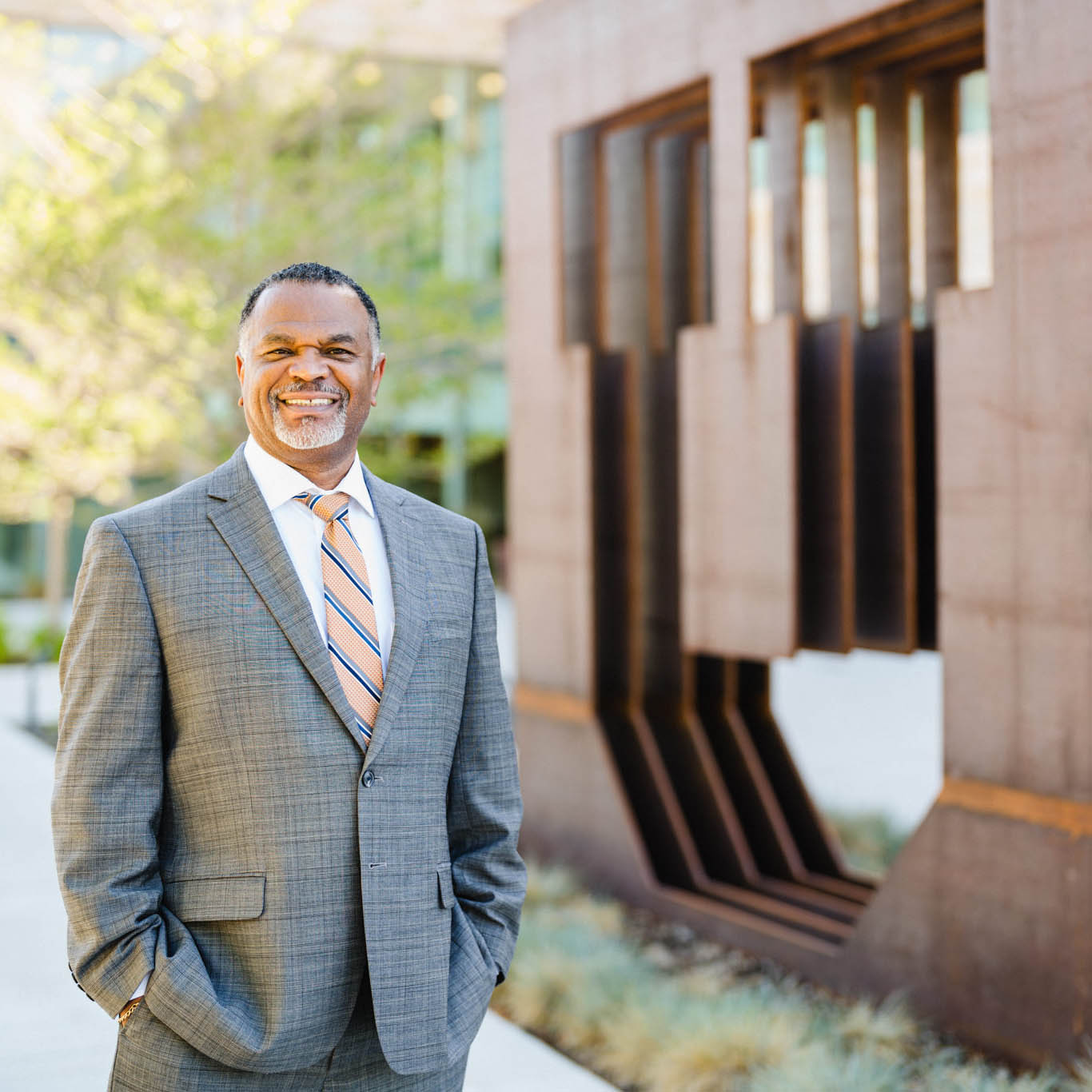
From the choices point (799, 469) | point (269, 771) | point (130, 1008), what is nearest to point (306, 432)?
point (269, 771)

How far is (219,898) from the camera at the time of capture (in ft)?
7.61

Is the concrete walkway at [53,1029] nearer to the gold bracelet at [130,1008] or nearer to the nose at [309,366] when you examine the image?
the gold bracelet at [130,1008]

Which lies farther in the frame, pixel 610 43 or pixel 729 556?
pixel 610 43

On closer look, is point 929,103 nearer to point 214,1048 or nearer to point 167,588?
point 167,588

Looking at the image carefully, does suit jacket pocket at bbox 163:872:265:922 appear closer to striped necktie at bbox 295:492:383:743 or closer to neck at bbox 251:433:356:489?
striped necktie at bbox 295:492:383:743

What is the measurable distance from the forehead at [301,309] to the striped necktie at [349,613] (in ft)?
1.08

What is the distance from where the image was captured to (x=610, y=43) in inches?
280

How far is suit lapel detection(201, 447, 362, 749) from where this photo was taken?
234cm

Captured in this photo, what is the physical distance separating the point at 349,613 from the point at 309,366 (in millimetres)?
479

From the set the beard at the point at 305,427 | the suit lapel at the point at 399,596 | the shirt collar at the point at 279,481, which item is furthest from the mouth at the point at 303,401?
the suit lapel at the point at 399,596

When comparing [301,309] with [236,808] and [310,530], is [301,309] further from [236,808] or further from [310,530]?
[236,808]

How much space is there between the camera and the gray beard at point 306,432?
243 cm

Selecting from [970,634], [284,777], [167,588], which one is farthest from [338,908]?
[970,634]

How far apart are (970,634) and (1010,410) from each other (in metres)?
0.93
